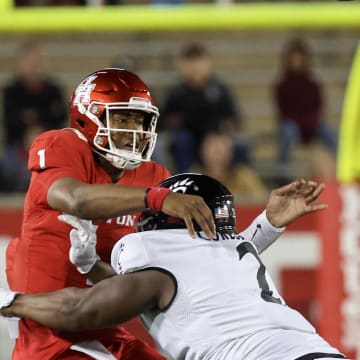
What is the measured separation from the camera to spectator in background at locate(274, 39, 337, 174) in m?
8.23

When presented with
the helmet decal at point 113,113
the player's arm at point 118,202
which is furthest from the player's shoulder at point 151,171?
the player's arm at point 118,202

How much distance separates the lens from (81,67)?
889 centimetres

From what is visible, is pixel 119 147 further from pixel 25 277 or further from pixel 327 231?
pixel 327 231

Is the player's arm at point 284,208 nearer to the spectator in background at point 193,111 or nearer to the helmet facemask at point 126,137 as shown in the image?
the helmet facemask at point 126,137

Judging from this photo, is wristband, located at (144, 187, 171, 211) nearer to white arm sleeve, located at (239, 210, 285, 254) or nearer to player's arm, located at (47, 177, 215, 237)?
player's arm, located at (47, 177, 215, 237)

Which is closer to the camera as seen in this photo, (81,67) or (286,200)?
(286,200)

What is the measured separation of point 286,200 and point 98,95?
74cm

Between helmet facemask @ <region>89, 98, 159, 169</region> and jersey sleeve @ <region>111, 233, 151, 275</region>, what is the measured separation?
0.43 meters

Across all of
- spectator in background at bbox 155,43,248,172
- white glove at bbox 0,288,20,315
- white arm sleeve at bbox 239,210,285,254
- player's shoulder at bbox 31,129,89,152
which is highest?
player's shoulder at bbox 31,129,89,152

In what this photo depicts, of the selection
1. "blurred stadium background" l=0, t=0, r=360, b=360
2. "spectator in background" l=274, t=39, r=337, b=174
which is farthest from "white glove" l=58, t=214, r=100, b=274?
"spectator in background" l=274, t=39, r=337, b=174

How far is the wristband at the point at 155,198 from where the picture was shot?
3.31m

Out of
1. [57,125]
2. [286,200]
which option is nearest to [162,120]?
[57,125]

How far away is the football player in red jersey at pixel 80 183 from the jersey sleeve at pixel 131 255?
0.19m

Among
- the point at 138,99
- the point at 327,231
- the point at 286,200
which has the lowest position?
the point at 327,231
